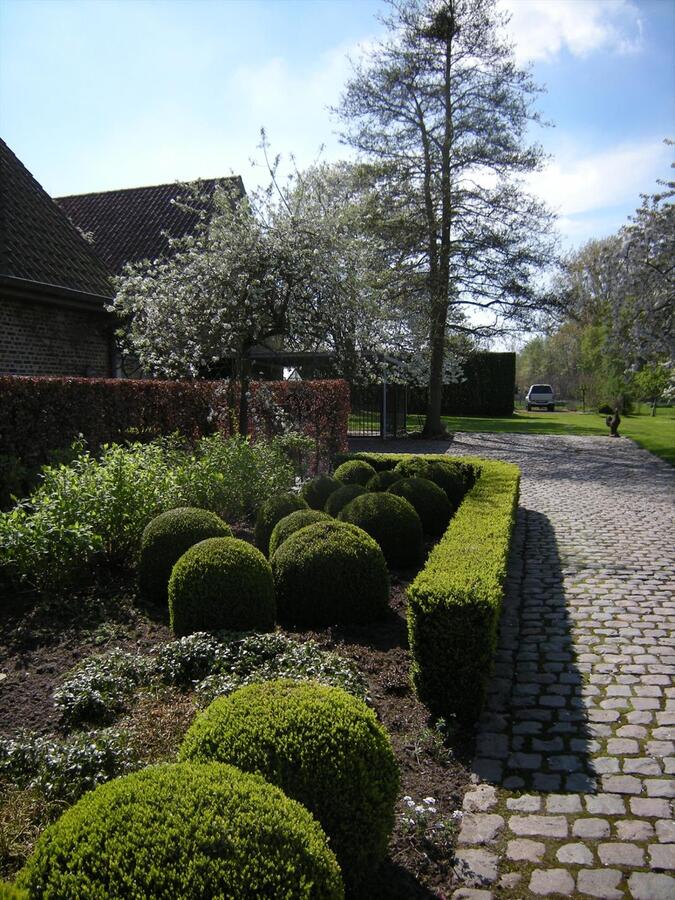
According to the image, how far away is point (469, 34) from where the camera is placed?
2038cm

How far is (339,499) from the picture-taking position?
7.33m

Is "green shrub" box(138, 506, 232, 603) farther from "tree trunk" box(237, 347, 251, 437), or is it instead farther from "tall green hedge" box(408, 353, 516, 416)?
"tall green hedge" box(408, 353, 516, 416)

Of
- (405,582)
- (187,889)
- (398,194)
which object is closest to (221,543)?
(405,582)

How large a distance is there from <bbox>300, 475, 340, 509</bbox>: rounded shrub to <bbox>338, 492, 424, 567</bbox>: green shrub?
1311mm

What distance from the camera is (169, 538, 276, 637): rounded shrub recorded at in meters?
4.46

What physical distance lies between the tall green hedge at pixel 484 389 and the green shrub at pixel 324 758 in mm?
33261

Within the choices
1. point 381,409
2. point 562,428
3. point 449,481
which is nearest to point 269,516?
point 449,481

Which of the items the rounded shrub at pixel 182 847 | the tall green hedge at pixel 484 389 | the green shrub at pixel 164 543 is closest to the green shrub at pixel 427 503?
the green shrub at pixel 164 543

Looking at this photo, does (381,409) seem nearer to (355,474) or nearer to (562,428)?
(562,428)

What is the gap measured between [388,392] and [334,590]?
61.5 feet

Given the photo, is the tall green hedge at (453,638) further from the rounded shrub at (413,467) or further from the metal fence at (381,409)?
the metal fence at (381,409)

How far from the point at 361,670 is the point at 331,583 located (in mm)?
847

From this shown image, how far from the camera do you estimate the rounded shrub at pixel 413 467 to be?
31.6 feet

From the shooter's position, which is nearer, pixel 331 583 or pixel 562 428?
pixel 331 583
